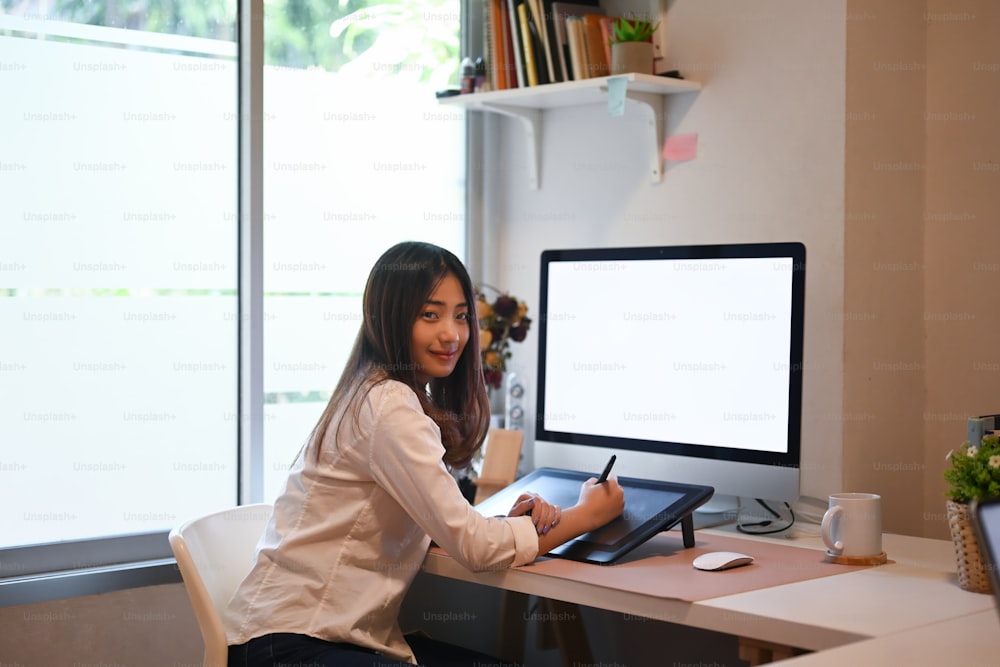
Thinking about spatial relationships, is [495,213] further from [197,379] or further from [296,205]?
[197,379]

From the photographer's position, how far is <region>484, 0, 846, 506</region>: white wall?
2.04 metres

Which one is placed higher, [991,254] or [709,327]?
[991,254]

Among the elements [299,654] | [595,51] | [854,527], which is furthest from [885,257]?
[299,654]

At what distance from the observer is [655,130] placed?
2334 mm

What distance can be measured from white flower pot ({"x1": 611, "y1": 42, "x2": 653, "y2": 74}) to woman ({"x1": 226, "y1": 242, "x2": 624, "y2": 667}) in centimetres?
70

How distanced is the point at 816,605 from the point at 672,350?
651mm

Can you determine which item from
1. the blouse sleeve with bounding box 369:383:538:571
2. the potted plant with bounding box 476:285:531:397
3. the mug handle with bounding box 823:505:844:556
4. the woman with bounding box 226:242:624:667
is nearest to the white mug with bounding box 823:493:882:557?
the mug handle with bounding box 823:505:844:556

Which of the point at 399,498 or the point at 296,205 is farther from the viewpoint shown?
the point at 296,205

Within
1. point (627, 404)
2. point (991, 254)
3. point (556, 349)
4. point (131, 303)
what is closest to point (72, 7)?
point (131, 303)

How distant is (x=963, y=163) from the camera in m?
2.12

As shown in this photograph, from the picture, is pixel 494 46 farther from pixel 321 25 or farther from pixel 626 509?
pixel 626 509

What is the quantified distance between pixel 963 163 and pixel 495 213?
3.79 ft

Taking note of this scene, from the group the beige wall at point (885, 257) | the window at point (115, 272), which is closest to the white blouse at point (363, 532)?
the window at point (115, 272)

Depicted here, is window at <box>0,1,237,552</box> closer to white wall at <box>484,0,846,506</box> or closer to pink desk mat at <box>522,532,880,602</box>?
white wall at <box>484,0,846,506</box>
